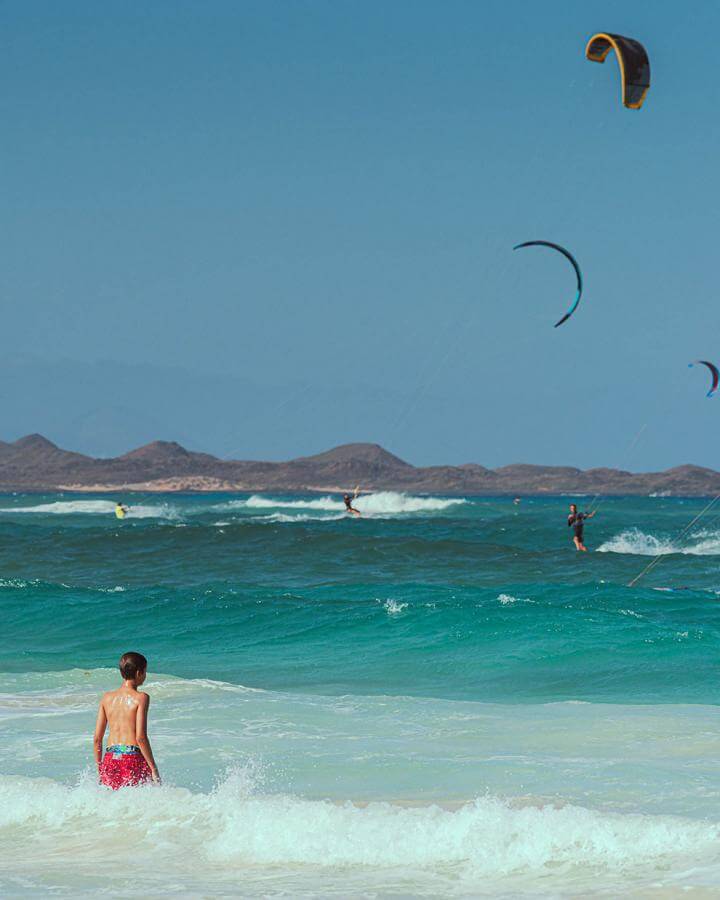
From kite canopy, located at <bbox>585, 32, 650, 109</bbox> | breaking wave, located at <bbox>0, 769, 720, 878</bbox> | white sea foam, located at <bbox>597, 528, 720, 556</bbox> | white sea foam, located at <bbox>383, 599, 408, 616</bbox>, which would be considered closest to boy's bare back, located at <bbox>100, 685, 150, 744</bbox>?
breaking wave, located at <bbox>0, 769, 720, 878</bbox>

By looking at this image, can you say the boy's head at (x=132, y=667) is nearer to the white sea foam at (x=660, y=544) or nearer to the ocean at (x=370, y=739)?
the ocean at (x=370, y=739)

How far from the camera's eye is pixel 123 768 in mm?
7508

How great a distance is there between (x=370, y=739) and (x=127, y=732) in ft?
11.4

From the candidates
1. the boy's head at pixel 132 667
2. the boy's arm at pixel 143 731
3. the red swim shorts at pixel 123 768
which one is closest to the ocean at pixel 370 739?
the red swim shorts at pixel 123 768

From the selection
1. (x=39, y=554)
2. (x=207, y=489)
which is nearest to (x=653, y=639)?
(x=39, y=554)

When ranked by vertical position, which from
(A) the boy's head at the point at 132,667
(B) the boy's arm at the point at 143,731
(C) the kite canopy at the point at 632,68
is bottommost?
(B) the boy's arm at the point at 143,731

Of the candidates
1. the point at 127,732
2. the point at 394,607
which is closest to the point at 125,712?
the point at 127,732

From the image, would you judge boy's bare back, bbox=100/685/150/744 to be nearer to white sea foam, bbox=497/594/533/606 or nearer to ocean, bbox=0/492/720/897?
ocean, bbox=0/492/720/897

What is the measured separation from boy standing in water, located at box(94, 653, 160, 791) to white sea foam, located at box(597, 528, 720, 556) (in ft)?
97.2

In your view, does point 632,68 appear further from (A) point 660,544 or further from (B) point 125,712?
(A) point 660,544

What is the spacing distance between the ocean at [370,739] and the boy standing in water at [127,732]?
0.21 m

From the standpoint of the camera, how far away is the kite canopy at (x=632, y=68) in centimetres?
1423

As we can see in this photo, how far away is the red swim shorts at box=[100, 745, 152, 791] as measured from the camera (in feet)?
24.5

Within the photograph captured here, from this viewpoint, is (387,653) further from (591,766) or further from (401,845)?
(401,845)
